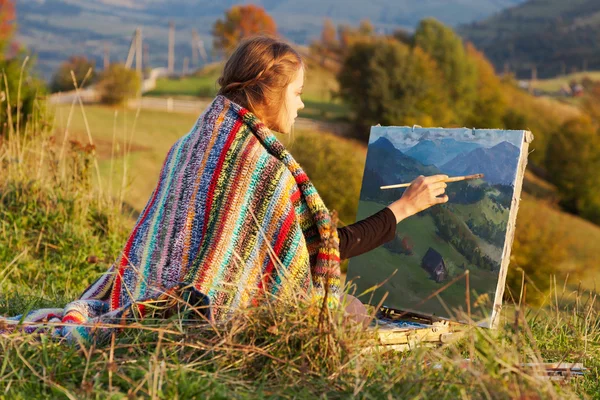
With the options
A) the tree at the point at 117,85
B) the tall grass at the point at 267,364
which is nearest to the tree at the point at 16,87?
the tall grass at the point at 267,364

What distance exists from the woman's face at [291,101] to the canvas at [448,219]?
993mm

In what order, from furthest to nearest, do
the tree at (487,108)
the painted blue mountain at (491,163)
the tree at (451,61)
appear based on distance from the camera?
the tree at (451,61)
the tree at (487,108)
the painted blue mountain at (491,163)

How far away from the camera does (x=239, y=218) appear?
311 centimetres

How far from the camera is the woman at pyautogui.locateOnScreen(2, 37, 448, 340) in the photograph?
3068 millimetres

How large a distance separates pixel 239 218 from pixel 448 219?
4.74ft

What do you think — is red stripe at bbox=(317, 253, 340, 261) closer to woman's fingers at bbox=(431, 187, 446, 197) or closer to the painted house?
woman's fingers at bbox=(431, 187, 446, 197)

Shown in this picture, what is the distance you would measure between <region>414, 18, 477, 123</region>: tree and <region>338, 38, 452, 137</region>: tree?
21.7ft

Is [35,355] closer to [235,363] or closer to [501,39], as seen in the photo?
[235,363]

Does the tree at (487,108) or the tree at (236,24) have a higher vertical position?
the tree at (236,24)

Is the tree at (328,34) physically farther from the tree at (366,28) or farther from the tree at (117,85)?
the tree at (117,85)

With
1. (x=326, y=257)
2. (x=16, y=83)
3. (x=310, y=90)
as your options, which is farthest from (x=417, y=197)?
(x=310, y=90)

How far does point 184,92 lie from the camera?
175 feet

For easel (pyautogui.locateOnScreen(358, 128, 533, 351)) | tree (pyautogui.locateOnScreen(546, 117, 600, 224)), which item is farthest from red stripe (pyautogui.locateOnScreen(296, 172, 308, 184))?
tree (pyautogui.locateOnScreen(546, 117, 600, 224))

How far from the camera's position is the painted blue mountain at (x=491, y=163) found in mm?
3805
